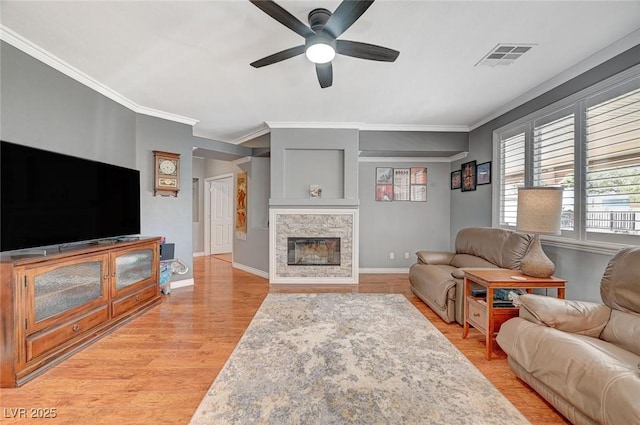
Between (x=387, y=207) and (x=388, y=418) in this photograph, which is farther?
(x=387, y=207)

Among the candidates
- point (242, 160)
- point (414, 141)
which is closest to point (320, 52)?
point (414, 141)

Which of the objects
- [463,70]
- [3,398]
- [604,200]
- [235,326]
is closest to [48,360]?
[3,398]

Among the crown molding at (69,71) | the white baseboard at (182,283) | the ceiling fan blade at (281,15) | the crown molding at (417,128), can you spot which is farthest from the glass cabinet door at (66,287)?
the crown molding at (417,128)

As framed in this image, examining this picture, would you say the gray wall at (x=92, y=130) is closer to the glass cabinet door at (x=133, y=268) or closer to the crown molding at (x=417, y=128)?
the glass cabinet door at (x=133, y=268)

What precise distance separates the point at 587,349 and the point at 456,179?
3.78 metres

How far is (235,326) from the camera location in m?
Answer: 2.78

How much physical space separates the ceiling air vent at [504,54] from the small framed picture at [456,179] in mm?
2397

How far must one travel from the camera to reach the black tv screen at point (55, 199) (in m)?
1.92

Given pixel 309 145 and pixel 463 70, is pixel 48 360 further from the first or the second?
pixel 463 70

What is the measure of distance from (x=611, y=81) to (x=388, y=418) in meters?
3.29

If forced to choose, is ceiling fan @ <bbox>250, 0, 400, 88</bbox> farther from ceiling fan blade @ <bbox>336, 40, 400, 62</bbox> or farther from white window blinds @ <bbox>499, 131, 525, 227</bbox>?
white window blinds @ <bbox>499, 131, 525, 227</bbox>

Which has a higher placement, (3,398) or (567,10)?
(567,10)

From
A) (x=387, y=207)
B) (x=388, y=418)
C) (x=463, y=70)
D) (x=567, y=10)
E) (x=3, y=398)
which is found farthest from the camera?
(x=387, y=207)

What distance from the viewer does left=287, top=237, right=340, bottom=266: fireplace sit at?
4.47 metres
